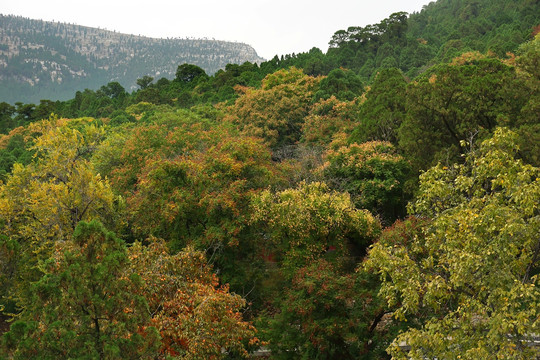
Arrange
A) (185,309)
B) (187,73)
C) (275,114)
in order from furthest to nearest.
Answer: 1. (187,73)
2. (275,114)
3. (185,309)

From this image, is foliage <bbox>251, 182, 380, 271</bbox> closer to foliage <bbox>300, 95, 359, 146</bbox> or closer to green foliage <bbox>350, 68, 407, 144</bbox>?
green foliage <bbox>350, 68, 407, 144</bbox>

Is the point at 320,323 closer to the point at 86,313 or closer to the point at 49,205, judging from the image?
the point at 86,313

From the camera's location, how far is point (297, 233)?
17.6 meters

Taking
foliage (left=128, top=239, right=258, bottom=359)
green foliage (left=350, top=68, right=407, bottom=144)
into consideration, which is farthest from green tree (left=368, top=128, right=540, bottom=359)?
green foliage (left=350, top=68, right=407, bottom=144)

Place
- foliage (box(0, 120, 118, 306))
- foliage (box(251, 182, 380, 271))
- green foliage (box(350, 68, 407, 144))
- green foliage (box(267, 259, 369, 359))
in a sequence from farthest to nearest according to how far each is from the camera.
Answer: green foliage (box(350, 68, 407, 144))
foliage (box(0, 120, 118, 306))
foliage (box(251, 182, 380, 271))
green foliage (box(267, 259, 369, 359))

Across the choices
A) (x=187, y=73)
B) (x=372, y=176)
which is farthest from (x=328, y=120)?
(x=187, y=73)

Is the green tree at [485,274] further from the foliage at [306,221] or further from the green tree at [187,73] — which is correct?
the green tree at [187,73]

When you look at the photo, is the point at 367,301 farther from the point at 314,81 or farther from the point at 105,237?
the point at 314,81

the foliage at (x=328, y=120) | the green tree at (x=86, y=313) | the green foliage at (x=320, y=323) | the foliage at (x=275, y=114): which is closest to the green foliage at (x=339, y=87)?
the foliage at (x=275, y=114)

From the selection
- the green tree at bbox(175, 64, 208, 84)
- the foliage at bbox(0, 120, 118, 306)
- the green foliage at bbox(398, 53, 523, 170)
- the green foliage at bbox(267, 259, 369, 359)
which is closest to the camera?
the green foliage at bbox(267, 259, 369, 359)

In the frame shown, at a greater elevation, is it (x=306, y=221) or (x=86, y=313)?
(x=306, y=221)

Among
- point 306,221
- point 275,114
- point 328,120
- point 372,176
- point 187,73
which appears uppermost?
point 187,73

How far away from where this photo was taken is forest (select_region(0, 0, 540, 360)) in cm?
879

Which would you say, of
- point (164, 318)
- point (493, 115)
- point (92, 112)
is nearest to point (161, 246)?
point (164, 318)
